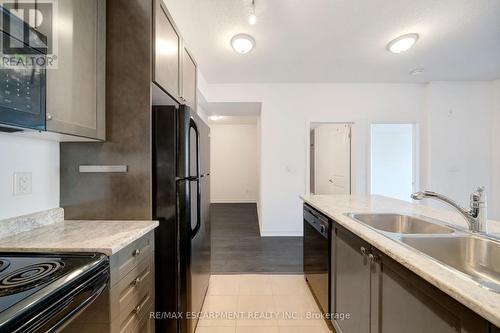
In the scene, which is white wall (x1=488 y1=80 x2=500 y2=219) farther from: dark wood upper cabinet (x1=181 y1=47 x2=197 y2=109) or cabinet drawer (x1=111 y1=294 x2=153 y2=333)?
cabinet drawer (x1=111 y1=294 x2=153 y2=333)

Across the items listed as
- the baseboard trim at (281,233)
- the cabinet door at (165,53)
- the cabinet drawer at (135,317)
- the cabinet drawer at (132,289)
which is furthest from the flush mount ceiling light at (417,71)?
the cabinet drawer at (135,317)

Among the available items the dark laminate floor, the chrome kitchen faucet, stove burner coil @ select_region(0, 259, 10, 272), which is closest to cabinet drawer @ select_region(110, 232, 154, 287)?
stove burner coil @ select_region(0, 259, 10, 272)

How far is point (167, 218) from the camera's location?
144 cm

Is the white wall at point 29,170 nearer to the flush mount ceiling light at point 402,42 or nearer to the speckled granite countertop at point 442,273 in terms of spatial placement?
the speckled granite countertop at point 442,273

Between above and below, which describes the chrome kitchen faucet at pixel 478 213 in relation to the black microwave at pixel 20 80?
below

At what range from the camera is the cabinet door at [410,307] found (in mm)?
672

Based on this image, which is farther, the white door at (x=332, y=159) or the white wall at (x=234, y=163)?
the white wall at (x=234, y=163)

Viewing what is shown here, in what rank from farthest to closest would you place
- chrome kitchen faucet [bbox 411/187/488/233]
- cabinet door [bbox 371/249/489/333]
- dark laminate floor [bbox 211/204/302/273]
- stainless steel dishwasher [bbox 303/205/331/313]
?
dark laminate floor [bbox 211/204/302/273] → stainless steel dishwasher [bbox 303/205/331/313] → chrome kitchen faucet [bbox 411/187/488/233] → cabinet door [bbox 371/249/489/333]

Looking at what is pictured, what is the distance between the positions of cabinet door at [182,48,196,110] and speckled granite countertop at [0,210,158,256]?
128 cm

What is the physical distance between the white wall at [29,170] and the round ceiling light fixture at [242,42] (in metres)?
2.02

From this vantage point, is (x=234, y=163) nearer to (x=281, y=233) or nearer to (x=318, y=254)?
(x=281, y=233)

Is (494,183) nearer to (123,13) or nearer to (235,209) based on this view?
(235,209)

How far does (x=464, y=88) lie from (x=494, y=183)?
1.75 m

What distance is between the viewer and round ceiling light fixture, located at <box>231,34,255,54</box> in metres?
2.49
